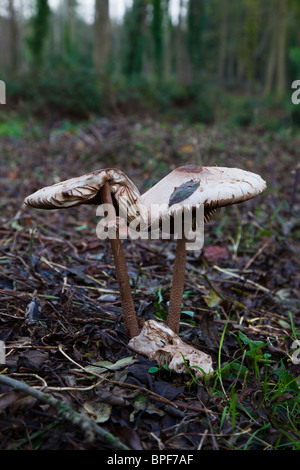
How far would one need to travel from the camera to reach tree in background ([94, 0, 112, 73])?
16156 millimetres

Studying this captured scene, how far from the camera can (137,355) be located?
183 centimetres

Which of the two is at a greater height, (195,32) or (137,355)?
(195,32)

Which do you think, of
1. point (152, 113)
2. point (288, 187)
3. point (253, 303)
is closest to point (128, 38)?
point (152, 113)

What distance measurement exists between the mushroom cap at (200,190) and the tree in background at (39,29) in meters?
17.3

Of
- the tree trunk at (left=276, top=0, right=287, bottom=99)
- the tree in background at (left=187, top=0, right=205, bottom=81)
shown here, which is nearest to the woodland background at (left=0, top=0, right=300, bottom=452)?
the tree in background at (left=187, top=0, right=205, bottom=81)

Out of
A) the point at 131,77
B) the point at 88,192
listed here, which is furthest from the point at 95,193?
the point at 131,77

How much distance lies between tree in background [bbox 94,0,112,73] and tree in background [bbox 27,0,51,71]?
2.48m

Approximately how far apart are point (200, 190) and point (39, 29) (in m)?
19.5

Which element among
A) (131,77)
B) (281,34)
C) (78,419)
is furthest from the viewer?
(281,34)

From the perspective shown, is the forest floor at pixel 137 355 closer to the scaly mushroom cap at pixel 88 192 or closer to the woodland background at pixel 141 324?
the woodland background at pixel 141 324

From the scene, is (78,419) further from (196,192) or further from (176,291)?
(196,192)

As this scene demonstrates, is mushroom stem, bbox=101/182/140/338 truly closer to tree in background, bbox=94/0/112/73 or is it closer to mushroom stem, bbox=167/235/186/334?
mushroom stem, bbox=167/235/186/334

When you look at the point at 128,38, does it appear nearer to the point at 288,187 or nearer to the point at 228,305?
the point at 288,187

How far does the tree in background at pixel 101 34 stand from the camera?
16156 millimetres
